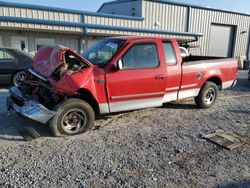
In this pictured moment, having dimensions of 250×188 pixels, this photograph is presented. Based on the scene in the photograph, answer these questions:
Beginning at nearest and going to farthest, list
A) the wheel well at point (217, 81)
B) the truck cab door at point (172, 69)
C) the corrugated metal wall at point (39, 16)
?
1. the truck cab door at point (172, 69)
2. the wheel well at point (217, 81)
3. the corrugated metal wall at point (39, 16)

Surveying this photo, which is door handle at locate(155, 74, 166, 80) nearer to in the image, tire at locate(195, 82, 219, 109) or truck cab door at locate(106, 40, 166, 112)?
truck cab door at locate(106, 40, 166, 112)

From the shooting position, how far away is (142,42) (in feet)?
17.7

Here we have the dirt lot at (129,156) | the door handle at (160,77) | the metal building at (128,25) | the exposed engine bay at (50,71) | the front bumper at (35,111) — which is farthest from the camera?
the metal building at (128,25)

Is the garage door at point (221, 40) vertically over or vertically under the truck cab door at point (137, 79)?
over

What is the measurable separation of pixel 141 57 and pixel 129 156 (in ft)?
7.60

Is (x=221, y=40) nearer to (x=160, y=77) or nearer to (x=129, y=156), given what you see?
(x=160, y=77)

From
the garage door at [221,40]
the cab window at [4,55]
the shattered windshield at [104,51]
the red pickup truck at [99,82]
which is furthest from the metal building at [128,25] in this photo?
the red pickup truck at [99,82]

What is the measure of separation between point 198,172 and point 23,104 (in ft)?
11.3

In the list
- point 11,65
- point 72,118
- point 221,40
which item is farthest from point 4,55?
point 221,40

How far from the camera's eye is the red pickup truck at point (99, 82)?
14.9ft

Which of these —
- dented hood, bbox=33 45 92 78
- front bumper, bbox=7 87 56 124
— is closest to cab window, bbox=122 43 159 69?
dented hood, bbox=33 45 92 78

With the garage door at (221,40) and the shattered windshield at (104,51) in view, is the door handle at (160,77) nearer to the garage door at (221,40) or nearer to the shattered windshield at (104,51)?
the shattered windshield at (104,51)

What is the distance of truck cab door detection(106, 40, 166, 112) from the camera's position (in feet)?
16.5

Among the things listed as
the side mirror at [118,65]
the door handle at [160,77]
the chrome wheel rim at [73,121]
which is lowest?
the chrome wheel rim at [73,121]
